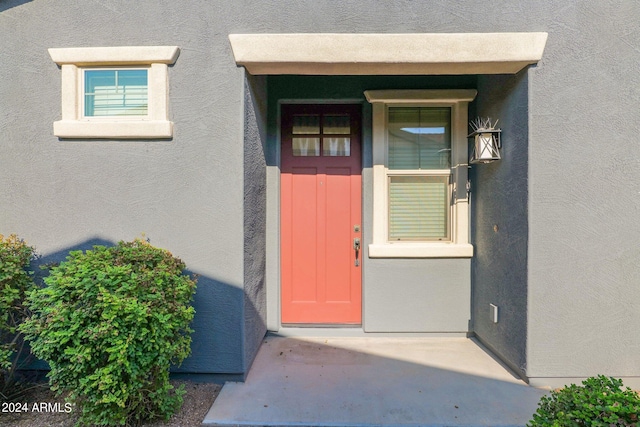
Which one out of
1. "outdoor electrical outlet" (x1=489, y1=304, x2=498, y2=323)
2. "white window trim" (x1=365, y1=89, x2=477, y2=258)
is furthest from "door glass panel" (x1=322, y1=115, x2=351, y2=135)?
"outdoor electrical outlet" (x1=489, y1=304, x2=498, y2=323)

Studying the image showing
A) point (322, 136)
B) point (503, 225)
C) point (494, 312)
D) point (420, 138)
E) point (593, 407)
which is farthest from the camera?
point (322, 136)

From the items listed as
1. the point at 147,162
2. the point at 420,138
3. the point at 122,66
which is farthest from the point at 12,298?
the point at 420,138

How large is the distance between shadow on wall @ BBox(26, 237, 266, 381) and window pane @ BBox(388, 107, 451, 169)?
7.40 ft

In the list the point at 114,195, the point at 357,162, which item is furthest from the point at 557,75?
the point at 114,195

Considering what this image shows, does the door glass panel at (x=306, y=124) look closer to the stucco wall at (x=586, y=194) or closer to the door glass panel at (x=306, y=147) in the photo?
the door glass panel at (x=306, y=147)

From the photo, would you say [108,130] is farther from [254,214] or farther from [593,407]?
[593,407]

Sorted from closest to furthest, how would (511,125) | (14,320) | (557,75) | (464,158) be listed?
(14,320) → (557,75) → (511,125) → (464,158)

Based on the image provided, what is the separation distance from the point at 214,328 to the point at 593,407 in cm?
253

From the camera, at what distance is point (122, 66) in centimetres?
272

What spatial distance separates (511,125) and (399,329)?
7.86 feet

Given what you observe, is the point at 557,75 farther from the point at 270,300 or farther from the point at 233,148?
the point at 270,300

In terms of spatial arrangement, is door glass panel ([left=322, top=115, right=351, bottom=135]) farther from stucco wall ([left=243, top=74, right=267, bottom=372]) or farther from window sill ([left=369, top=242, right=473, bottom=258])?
window sill ([left=369, top=242, right=473, bottom=258])

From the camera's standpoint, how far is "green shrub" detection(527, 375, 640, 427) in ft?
4.77

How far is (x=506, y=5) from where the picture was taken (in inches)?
104
